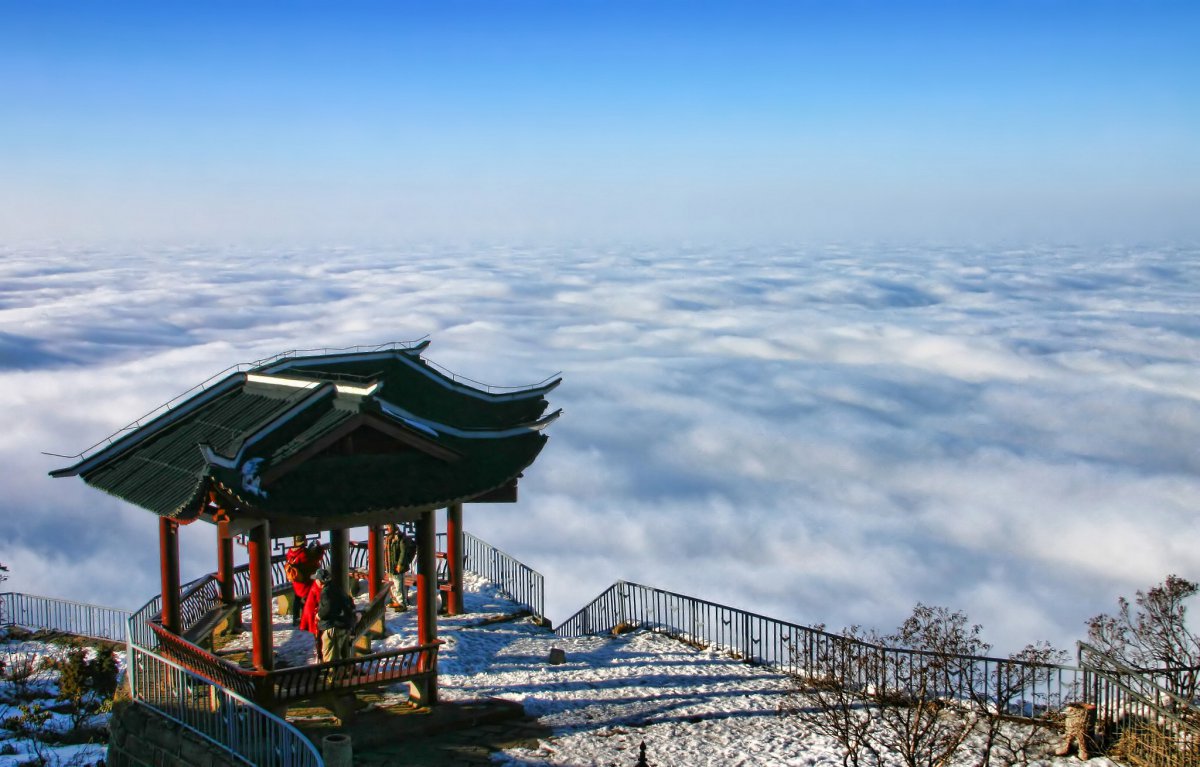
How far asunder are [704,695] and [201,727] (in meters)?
8.40

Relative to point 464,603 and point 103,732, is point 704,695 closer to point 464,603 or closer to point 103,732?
point 464,603

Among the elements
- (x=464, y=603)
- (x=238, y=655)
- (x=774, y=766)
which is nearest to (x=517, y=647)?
(x=464, y=603)

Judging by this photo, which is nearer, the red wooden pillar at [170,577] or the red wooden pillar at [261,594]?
the red wooden pillar at [261,594]

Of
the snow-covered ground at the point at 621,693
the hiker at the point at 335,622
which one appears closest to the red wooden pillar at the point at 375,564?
the snow-covered ground at the point at 621,693

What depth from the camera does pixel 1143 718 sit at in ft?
51.9

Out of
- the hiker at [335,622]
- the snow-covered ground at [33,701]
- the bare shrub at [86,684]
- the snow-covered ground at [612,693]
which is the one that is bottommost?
the snow-covered ground at [33,701]

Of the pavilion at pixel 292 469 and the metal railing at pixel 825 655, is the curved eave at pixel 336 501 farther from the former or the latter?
the metal railing at pixel 825 655

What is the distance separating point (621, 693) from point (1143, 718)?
8275mm

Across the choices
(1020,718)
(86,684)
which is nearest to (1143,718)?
(1020,718)

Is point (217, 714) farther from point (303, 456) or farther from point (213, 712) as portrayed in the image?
point (303, 456)

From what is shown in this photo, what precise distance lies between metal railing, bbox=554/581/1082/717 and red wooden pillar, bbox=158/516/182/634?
968 cm

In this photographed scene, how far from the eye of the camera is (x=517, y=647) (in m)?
21.9

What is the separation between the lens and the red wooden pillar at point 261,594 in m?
16.2

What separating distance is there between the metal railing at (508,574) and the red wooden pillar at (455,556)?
75.2 inches
